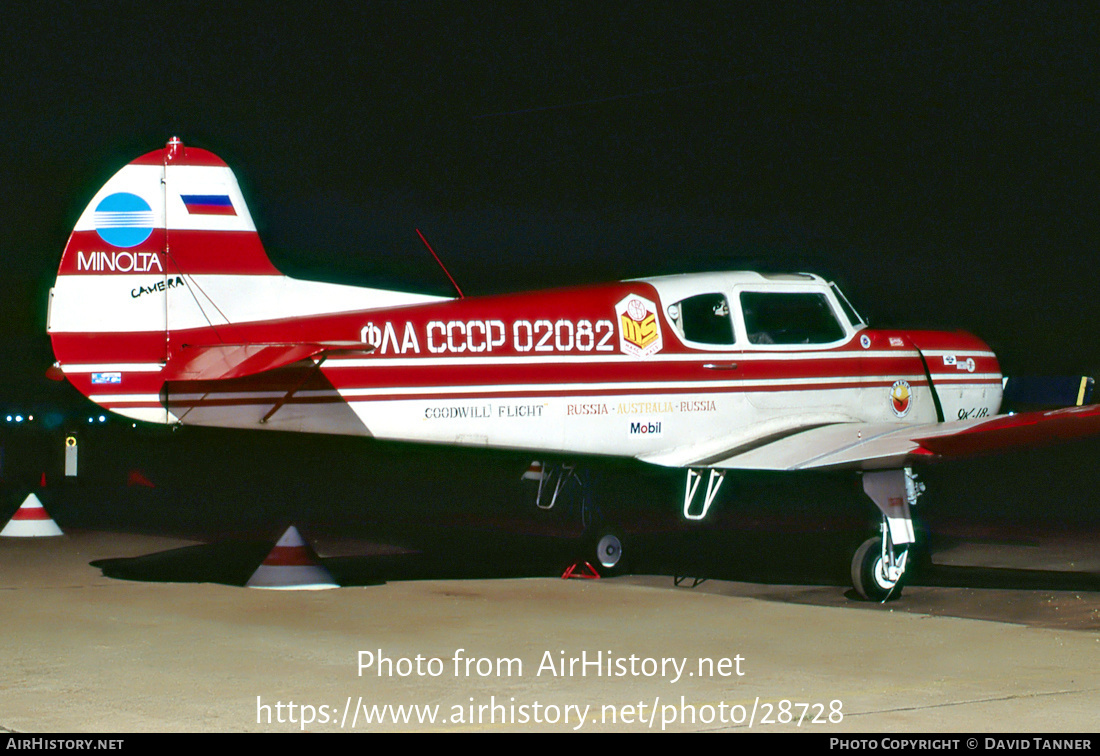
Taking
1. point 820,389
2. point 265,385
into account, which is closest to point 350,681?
point 265,385

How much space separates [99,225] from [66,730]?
5.34 metres

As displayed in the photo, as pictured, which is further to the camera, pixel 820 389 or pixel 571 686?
pixel 820 389

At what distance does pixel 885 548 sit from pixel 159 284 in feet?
20.0

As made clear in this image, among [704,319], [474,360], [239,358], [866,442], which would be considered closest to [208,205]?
[239,358]

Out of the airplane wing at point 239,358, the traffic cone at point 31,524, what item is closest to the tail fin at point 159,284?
the airplane wing at point 239,358

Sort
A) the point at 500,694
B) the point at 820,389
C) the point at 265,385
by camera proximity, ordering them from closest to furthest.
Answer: the point at 500,694 < the point at 265,385 < the point at 820,389

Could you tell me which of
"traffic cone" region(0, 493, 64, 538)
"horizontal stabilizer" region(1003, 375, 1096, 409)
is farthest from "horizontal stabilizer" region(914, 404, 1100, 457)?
"traffic cone" region(0, 493, 64, 538)

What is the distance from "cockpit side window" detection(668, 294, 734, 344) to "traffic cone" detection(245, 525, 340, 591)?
367 cm

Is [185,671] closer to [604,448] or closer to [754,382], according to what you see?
[604,448]

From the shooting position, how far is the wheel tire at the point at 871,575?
10.5 m

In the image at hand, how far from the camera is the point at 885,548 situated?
1047 centimetres

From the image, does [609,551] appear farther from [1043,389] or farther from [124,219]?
[1043,389]

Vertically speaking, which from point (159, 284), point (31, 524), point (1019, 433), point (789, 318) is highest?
point (159, 284)

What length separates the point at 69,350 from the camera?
9875 mm
